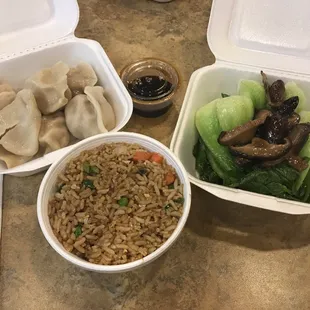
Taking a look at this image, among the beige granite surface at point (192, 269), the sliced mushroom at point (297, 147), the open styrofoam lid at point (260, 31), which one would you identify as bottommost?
the beige granite surface at point (192, 269)

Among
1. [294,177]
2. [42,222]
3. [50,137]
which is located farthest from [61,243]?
[294,177]

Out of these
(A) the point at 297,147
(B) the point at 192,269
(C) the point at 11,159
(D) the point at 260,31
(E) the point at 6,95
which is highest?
(D) the point at 260,31

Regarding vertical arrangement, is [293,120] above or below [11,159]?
above

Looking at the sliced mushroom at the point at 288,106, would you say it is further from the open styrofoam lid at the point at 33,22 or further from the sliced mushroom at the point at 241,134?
the open styrofoam lid at the point at 33,22

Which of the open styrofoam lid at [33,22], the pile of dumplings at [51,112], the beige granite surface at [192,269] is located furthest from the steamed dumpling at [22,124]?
the open styrofoam lid at [33,22]

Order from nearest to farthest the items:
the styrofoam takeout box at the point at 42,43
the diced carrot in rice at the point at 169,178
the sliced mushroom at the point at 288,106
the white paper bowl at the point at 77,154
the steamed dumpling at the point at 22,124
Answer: the white paper bowl at the point at 77,154 → the diced carrot in rice at the point at 169,178 → the sliced mushroom at the point at 288,106 → the steamed dumpling at the point at 22,124 → the styrofoam takeout box at the point at 42,43

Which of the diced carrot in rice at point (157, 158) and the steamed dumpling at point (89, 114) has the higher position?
the diced carrot in rice at point (157, 158)

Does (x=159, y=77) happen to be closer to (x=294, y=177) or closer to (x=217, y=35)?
(x=217, y=35)

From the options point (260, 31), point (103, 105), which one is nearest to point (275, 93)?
point (260, 31)

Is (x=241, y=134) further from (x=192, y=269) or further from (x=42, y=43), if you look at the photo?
(x=42, y=43)
